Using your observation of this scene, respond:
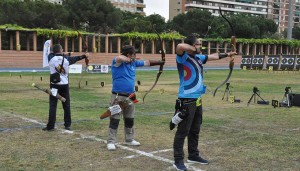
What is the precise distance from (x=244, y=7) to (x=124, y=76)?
14769cm

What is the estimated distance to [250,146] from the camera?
7.29 metres

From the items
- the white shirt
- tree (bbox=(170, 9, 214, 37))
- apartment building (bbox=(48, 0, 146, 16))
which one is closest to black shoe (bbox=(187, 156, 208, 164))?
the white shirt

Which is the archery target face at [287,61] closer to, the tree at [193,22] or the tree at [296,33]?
the tree at [193,22]

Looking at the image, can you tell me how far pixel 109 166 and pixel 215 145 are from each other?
2.31 metres

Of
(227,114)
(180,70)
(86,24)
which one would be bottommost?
(227,114)

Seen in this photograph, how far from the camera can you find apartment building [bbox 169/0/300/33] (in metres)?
137

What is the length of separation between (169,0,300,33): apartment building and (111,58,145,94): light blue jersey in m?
124

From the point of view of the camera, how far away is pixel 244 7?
14750 cm

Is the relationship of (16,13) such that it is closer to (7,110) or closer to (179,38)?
(179,38)

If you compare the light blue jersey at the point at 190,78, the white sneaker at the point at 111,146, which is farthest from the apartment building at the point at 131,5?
the light blue jersey at the point at 190,78

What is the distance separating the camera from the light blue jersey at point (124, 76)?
6.96 meters

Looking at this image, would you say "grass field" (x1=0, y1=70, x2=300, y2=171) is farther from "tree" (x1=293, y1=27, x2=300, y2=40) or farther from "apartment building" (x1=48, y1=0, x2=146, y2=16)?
"tree" (x1=293, y1=27, x2=300, y2=40)

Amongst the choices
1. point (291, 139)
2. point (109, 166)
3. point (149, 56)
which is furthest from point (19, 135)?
point (149, 56)

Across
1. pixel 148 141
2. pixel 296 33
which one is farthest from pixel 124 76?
pixel 296 33
